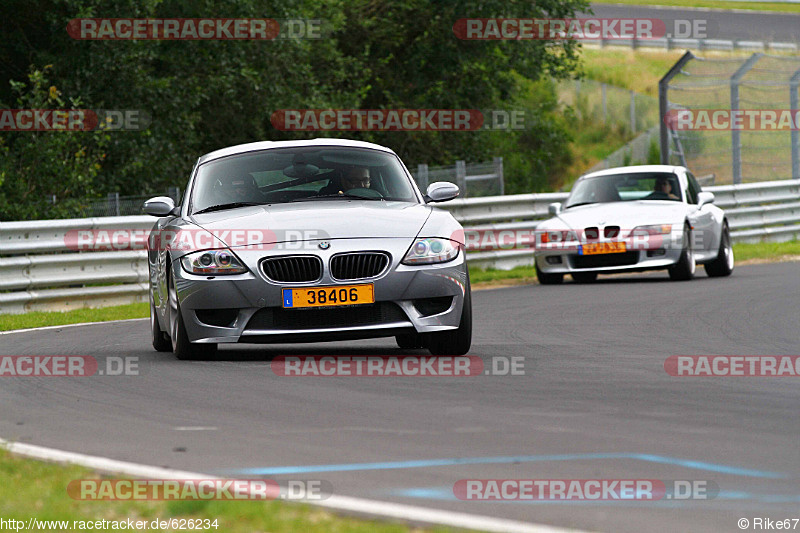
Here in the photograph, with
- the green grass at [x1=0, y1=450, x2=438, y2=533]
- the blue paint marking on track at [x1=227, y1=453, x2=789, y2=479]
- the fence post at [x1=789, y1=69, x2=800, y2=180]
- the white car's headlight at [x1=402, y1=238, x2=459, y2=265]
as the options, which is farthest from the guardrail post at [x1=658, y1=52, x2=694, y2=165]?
the green grass at [x1=0, y1=450, x2=438, y2=533]

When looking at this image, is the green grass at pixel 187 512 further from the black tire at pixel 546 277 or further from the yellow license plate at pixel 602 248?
the black tire at pixel 546 277

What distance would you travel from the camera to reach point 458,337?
951 cm

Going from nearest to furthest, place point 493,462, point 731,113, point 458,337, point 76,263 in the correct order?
point 493,462
point 458,337
point 76,263
point 731,113

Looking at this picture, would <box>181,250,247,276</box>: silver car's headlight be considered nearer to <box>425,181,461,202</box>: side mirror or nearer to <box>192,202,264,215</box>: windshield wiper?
<box>192,202,264,215</box>: windshield wiper

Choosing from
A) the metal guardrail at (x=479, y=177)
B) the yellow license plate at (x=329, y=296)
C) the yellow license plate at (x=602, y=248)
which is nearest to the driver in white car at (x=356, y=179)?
the yellow license plate at (x=329, y=296)

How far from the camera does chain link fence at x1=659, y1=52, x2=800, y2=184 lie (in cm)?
2591

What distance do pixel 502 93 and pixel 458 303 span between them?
27376 mm

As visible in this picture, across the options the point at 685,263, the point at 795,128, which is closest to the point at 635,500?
the point at 685,263

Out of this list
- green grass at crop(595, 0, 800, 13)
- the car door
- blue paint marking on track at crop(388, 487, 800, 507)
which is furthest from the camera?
green grass at crop(595, 0, 800, 13)

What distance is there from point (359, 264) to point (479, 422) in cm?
262

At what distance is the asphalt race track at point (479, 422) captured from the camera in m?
5.11

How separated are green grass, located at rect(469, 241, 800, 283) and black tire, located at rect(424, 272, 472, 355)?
994 centimetres

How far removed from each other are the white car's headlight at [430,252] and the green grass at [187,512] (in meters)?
4.24

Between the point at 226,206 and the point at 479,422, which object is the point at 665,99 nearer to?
the point at 226,206
